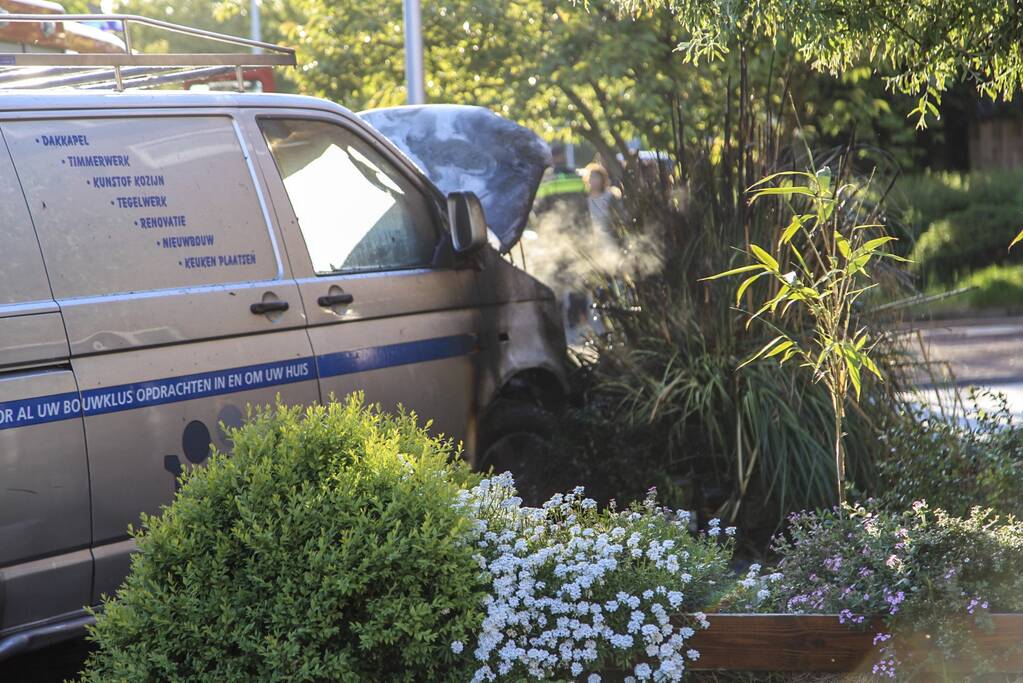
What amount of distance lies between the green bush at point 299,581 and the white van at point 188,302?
843 millimetres

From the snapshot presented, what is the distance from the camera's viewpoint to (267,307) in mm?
4723

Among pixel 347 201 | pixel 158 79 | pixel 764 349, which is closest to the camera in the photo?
pixel 764 349

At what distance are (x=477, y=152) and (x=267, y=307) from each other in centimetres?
259

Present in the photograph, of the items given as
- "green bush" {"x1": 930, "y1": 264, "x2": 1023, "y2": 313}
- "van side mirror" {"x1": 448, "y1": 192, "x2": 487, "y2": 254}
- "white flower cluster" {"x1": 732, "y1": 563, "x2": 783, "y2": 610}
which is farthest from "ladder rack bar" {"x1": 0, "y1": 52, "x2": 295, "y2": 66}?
"green bush" {"x1": 930, "y1": 264, "x2": 1023, "y2": 313}

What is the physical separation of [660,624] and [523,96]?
45.1ft

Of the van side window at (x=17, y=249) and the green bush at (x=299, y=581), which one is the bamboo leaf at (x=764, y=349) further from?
the van side window at (x=17, y=249)

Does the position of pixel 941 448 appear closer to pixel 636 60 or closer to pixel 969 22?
pixel 969 22

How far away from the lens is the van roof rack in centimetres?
442

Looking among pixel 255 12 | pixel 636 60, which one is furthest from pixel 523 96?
pixel 255 12

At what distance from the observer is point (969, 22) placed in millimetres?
4395

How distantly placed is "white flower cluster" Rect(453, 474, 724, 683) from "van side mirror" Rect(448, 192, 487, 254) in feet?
7.06

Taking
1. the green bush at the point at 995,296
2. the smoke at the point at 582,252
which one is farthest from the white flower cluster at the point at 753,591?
the green bush at the point at 995,296

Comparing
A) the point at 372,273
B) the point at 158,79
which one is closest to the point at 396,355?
the point at 372,273

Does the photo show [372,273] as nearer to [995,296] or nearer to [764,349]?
[764,349]
